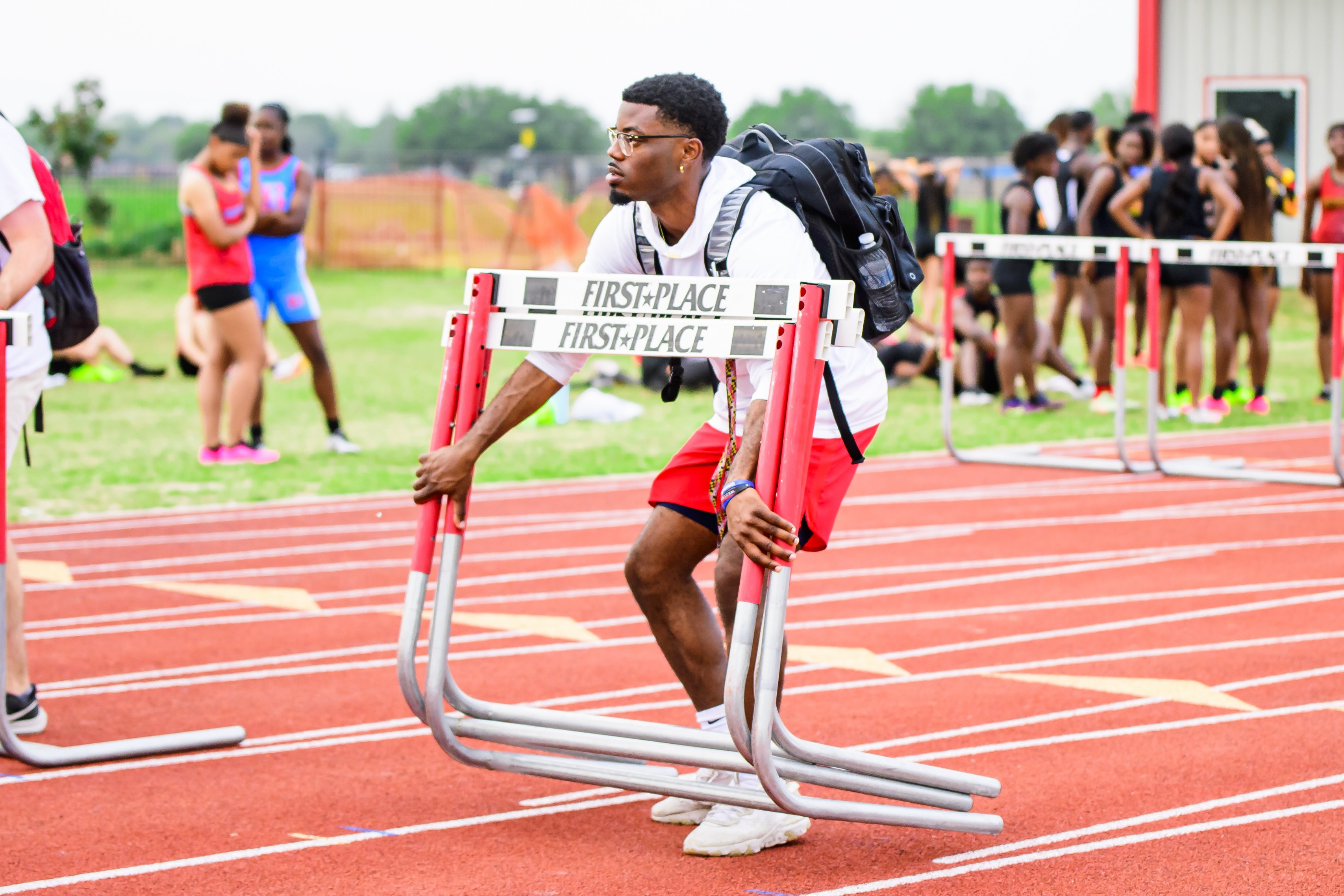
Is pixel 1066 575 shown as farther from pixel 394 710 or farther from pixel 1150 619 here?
pixel 394 710

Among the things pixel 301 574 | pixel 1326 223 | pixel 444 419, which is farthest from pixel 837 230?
pixel 1326 223

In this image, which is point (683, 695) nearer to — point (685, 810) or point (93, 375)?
point (685, 810)

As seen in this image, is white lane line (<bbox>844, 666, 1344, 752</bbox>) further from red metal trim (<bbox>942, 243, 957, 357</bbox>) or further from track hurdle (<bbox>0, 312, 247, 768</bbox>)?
red metal trim (<bbox>942, 243, 957, 357</bbox>)

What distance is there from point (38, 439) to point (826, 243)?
872 centimetres

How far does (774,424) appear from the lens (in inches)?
138

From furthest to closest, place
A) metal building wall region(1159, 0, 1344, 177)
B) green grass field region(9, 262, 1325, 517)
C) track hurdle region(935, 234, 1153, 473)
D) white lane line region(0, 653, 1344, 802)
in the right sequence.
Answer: metal building wall region(1159, 0, 1344, 177) < track hurdle region(935, 234, 1153, 473) < green grass field region(9, 262, 1325, 517) < white lane line region(0, 653, 1344, 802)

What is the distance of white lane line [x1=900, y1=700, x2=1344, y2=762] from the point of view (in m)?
4.67

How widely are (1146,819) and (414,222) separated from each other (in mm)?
30721

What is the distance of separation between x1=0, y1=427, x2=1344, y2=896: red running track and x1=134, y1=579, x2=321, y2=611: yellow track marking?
0.06 metres

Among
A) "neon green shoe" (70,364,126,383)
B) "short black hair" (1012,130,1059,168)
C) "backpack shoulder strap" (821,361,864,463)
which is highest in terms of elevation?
"short black hair" (1012,130,1059,168)

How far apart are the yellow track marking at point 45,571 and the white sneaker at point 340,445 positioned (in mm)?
3110

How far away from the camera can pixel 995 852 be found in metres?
3.88

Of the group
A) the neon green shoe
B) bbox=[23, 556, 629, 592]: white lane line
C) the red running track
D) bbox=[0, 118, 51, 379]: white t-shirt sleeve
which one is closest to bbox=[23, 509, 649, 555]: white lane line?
the red running track

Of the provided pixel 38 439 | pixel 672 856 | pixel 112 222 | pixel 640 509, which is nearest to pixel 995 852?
pixel 672 856
